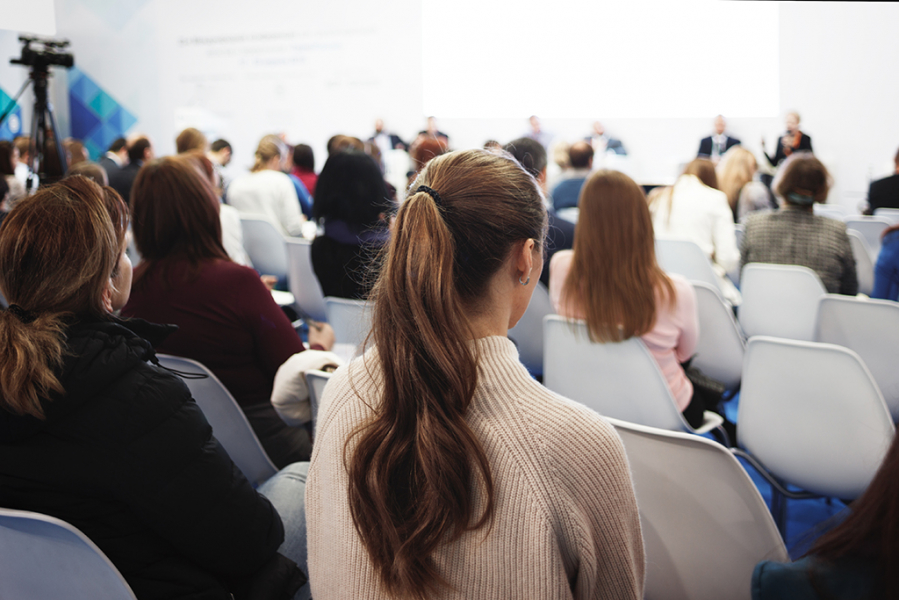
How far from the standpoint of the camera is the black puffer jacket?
1.00 metres

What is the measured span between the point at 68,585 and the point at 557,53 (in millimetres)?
8985

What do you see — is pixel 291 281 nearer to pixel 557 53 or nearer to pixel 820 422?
pixel 820 422

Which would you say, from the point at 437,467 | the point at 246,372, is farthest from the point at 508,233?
the point at 246,372

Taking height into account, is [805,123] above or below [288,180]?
above

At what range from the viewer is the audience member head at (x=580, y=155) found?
4605 millimetres

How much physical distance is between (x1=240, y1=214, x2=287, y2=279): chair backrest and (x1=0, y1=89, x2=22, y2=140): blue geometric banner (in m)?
6.07

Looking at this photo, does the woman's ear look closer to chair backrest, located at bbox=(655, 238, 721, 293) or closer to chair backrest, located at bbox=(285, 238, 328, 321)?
chair backrest, located at bbox=(285, 238, 328, 321)

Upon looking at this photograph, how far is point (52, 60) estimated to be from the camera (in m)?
2.74

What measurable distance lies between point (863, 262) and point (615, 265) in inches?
98.9

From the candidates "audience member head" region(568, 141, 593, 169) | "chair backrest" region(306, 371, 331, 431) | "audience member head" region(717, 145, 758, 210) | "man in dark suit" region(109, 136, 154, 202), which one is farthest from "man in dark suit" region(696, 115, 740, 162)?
"chair backrest" region(306, 371, 331, 431)

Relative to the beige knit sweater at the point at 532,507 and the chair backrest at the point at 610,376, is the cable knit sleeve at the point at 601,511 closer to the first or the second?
the beige knit sweater at the point at 532,507

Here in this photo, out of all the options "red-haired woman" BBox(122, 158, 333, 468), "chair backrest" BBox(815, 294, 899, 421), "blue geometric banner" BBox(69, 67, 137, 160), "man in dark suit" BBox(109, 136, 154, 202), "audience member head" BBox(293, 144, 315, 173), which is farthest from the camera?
"blue geometric banner" BBox(69, 67, 137, 160)

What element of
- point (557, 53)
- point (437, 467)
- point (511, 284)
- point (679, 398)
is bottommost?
point (679, 398)

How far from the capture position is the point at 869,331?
7.12 feet
